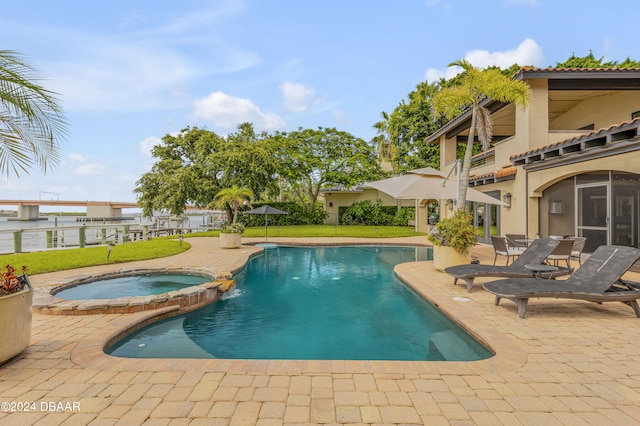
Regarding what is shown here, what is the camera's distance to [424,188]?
10164mm

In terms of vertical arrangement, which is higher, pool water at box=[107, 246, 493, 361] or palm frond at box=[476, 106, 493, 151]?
palm frond at box=[476, 106, 493, 151]

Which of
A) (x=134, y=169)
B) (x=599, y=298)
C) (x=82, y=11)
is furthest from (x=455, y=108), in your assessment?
(x=134, y=169)

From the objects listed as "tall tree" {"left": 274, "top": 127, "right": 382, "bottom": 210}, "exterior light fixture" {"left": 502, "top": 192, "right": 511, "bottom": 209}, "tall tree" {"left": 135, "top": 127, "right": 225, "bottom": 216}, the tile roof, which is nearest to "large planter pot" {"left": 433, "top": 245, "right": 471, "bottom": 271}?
the tile roof

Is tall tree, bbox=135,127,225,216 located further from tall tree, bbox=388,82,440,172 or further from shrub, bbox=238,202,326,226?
tall tree, bbox=388,82,440,172

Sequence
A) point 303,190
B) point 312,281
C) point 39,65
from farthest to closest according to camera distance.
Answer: point 303,190
point 312,281
point 39,65

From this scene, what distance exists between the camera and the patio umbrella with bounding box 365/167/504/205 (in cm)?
983

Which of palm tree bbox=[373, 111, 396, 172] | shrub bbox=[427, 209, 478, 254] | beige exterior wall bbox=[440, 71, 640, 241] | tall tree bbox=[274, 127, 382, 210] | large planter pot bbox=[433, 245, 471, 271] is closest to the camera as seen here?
shrub bbox=[427, 209, 478, 254]

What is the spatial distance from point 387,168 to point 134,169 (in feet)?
87.6

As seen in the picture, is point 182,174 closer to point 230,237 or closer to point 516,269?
point 230,237

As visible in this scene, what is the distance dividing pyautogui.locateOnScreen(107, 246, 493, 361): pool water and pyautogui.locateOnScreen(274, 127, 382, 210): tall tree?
20510 mm

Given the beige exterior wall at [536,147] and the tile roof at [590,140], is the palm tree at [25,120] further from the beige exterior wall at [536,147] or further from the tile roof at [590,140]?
the beige exterior wall at [536,147]

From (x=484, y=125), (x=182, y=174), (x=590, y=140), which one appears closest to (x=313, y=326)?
(x=484, y=125)

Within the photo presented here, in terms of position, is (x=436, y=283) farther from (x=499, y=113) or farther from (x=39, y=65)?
(x=499, y=113)

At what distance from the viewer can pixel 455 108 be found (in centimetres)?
1057
